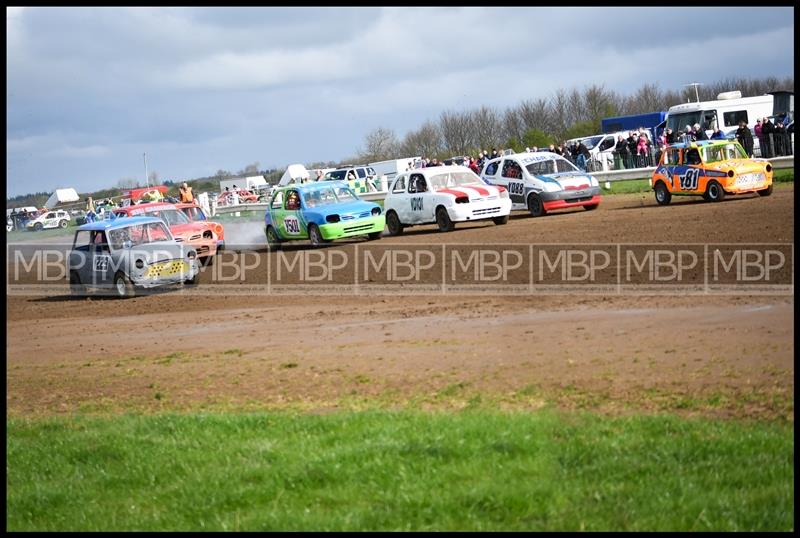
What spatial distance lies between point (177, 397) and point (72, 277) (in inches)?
489

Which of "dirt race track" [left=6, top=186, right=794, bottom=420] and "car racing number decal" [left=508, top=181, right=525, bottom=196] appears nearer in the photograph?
"dirt race track" [left=6, top=186, right=794, bottom=420]

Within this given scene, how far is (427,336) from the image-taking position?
1217cm

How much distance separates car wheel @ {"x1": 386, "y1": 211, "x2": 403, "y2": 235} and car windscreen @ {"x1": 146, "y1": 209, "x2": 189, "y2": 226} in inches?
205

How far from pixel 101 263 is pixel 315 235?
18.8 ft

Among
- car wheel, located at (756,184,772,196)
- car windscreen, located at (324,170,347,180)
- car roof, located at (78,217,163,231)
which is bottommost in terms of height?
car wheel, located at (756,184,772,196)

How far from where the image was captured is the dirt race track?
8695 mm

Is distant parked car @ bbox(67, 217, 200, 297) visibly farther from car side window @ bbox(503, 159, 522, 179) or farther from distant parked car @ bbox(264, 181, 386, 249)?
car side window @ bbox(503, 159, 522, 179)

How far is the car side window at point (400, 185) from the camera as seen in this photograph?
2684 cm

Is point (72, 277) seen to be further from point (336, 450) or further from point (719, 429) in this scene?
point (719, 429)

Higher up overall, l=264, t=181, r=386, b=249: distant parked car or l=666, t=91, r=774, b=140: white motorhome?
l=666, t=91, r=774, b=140: white motorhome

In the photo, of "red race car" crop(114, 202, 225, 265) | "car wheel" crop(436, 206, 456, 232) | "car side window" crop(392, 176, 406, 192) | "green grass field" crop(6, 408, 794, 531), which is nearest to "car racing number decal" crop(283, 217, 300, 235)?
"red race car" crop(114, 202, 225, 265)

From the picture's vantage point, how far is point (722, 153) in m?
25.5

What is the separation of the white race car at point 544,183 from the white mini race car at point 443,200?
135cm

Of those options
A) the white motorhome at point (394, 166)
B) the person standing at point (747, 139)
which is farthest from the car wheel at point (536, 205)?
the white motorhome at point (394, 166)
